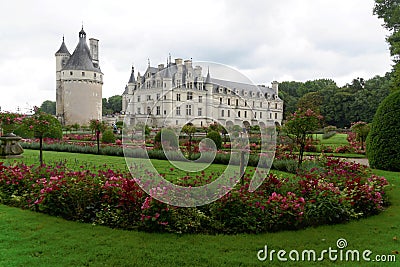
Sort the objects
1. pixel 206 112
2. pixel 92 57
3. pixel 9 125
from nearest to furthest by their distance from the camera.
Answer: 1. pixel 206 112
2. pixel 9 125
3. pixel 92 57

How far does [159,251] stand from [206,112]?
183 inches

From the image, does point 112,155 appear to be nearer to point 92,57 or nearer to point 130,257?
point 130,257

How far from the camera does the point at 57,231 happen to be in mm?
4199

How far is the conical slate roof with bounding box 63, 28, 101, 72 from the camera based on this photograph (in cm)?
4350

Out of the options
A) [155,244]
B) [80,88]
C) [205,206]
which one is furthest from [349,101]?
[155,244]

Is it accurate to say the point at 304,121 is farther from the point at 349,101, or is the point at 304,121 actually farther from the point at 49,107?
the point at 49,107

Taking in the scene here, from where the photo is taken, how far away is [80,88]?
1714 inches

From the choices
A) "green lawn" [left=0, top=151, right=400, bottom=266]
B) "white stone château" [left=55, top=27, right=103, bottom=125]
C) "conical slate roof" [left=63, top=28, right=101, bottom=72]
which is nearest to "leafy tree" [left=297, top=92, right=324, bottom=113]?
"white stone château" [left=55, top=27, right=103, bottom=125]

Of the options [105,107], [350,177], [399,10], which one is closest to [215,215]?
[350,177]

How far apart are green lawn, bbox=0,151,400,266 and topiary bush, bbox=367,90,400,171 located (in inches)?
192

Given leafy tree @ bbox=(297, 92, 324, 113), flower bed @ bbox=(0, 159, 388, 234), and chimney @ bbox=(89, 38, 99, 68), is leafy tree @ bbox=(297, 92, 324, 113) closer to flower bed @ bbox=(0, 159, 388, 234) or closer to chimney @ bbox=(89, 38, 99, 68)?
chimney @ bbox=(89, 38, 99, 68)

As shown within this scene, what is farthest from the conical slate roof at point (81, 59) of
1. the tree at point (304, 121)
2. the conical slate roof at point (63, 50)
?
the tree at point (304, 121)

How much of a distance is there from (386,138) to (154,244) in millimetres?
7722

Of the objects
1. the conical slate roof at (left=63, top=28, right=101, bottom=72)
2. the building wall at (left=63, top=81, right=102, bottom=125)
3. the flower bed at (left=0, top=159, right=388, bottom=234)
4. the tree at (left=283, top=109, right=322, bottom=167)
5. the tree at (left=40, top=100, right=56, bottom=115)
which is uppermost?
the conical slate roof at (left=63, top=28, right=101, bottom=72)
